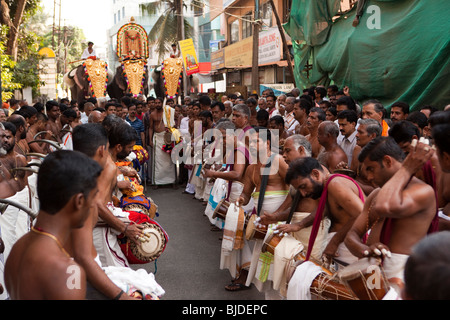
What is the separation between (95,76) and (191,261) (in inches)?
404

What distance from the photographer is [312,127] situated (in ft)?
20.6

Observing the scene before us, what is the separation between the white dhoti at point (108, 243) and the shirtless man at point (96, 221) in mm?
175

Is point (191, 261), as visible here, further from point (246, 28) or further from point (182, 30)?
point (246, 28)

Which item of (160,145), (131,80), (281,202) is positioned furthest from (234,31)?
(281,202)

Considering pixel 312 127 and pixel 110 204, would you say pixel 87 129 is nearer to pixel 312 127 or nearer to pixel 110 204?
pixel 110 204

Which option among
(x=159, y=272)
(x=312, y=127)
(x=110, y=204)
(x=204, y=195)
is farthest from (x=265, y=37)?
(x=110, y=204)

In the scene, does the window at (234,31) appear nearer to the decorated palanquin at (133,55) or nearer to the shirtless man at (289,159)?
the decorated palanquin at (133,55)

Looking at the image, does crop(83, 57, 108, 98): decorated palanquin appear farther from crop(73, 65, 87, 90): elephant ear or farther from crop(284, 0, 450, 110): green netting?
crop(284, 0, 450, 110): green netting

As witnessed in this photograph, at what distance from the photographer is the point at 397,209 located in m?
2.49

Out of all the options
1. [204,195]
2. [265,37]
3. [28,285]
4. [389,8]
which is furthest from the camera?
[265,37]

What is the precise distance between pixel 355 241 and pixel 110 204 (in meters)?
2.02

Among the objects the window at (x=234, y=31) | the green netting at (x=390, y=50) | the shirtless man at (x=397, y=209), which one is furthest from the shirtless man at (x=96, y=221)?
the window at (x=234, y=31)

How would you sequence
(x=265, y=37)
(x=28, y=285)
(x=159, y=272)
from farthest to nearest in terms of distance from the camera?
1. (x=265, y=37)
2. (x=159, y=272)
3. (x=28, y=285)

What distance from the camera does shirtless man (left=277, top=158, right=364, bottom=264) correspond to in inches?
128
